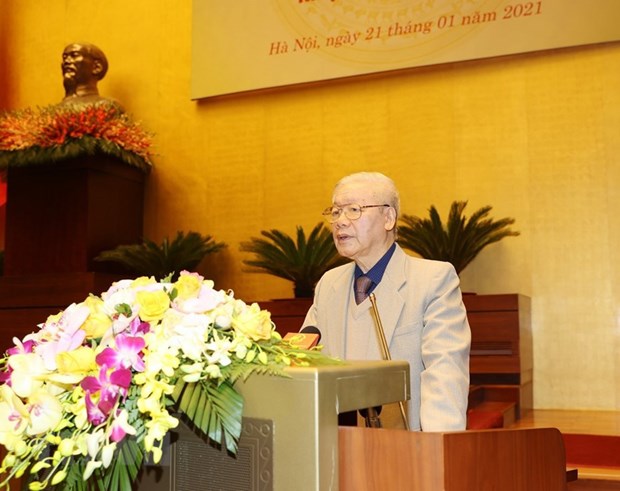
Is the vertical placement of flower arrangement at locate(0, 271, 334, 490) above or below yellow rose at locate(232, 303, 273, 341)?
below

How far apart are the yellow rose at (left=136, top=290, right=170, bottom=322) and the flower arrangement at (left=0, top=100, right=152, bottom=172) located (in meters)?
4.99

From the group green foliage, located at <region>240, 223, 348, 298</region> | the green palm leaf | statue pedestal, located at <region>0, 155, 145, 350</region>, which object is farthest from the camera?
statue pedestal, located at <region>0, 155, 145, 350</region>

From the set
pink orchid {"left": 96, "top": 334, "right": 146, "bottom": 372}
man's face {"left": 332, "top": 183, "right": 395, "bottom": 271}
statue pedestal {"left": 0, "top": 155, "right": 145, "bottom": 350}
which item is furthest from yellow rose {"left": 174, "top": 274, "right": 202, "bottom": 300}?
statue pedestal {"left": 0, "top": 155, "right": 145, "bottom": 350}

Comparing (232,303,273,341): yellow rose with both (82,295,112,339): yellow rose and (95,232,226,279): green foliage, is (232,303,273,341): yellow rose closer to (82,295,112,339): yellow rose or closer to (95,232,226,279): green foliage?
(82,295,112,339): yellow rose

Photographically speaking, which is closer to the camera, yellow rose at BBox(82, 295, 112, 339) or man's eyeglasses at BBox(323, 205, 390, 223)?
yellow rose at BBox(82, 295, 112, 339)

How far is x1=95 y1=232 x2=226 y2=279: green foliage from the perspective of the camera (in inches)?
231

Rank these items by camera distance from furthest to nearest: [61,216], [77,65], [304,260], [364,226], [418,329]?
[77,65], [61,216], [304,260], [364,226], [418,329]

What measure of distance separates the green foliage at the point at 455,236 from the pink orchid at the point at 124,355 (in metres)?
4.30

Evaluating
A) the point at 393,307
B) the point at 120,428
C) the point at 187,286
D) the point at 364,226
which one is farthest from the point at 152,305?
the point at 364,226

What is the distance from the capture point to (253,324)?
1217mm

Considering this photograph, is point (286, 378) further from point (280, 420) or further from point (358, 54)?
point (358, 54)

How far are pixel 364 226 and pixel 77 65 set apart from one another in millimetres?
5025

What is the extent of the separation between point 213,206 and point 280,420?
589 cm

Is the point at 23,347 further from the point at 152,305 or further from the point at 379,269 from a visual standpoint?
the point at 379,269
